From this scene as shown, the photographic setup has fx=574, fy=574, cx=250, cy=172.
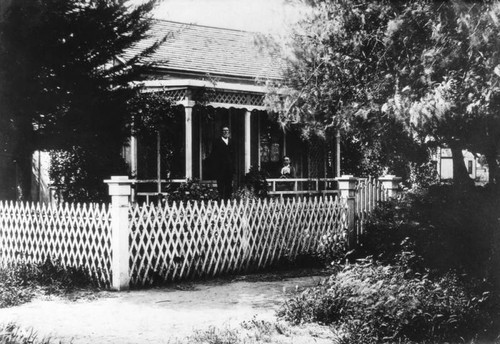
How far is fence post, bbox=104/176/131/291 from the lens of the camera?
882 centimetres

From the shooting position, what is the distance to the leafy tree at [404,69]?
22.7ft

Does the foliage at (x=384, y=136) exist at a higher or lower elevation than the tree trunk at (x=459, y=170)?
higher

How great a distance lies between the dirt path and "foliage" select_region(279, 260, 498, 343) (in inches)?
29.1

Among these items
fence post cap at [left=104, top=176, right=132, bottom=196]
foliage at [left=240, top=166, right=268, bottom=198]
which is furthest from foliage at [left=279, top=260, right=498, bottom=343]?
foliage at [left=240, top=166, right=268, bottom=198]

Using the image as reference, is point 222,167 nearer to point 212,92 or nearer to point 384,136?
point 212,92

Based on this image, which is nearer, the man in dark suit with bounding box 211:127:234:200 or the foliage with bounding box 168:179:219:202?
the foliage with bounding box 168:179:219:202

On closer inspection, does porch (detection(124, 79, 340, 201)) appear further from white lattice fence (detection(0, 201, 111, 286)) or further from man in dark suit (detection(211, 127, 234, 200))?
white lattice fence (detection(0, 201, 111, 286))

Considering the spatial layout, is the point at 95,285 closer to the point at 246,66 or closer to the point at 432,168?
the point at 246,66

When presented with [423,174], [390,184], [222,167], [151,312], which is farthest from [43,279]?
[423,174]

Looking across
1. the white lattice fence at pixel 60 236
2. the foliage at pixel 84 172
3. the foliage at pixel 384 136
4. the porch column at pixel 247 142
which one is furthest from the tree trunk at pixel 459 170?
the foliage at pixel 84 172

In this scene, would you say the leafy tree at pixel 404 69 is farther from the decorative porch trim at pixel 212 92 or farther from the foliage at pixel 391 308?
the decorative porch trim at pixel 212 92

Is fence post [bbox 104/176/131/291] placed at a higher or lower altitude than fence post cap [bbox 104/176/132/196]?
lower

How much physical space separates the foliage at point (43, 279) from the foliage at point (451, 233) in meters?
4.71

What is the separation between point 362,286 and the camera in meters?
6.73
